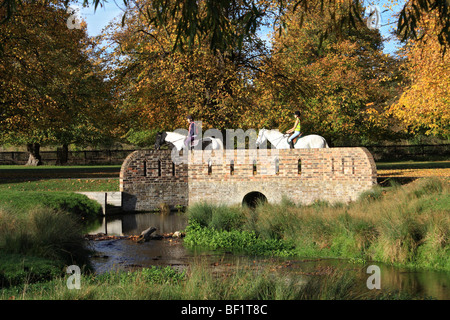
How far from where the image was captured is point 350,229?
12.0 meters

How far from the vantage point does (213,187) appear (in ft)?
66.8

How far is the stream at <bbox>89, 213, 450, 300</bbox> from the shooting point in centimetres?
918

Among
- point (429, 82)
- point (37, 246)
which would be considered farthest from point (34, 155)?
point (37, 246)

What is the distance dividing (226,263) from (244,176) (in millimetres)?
9201

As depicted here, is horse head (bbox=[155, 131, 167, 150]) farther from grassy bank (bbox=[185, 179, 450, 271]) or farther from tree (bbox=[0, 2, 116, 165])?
grassy bank (bbox=[185, 179, 450, 271])

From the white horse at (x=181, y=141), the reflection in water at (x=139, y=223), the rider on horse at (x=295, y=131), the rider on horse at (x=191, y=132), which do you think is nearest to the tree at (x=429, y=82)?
the rider on horse at (x=295, y=131)

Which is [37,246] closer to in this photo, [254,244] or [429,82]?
[254,244]

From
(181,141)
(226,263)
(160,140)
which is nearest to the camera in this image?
(226,263)

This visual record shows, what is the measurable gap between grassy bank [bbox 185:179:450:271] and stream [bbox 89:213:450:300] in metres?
0.48

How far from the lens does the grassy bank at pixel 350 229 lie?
10789mm

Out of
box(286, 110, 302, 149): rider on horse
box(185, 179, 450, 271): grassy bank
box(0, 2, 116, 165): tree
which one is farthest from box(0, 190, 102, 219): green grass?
box(286, 110, 302, 149): rider on horse

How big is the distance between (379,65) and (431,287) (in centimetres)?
2846
